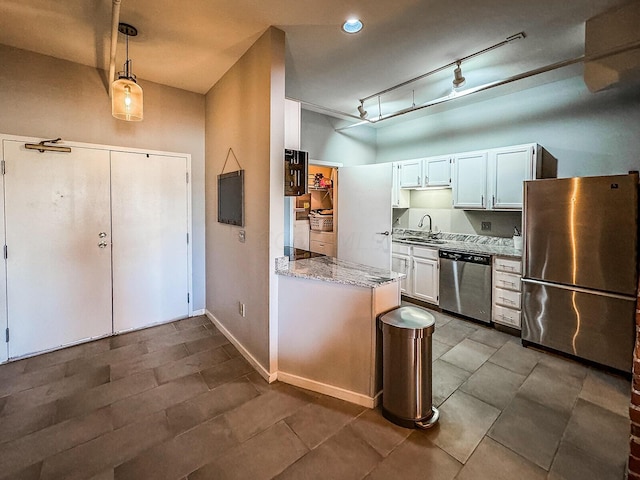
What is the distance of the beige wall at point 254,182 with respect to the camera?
230 centimetres

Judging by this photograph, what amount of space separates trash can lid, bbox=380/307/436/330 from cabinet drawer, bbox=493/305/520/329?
180cm

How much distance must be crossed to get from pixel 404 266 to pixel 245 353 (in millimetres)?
2538

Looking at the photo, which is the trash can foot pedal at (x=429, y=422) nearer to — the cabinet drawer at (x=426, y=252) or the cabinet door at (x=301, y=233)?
the cabinet drawer at (x=426, y=252)

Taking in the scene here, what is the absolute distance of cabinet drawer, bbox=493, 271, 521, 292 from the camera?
3191 millimetres

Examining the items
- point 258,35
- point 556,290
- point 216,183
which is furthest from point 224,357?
point 556,290

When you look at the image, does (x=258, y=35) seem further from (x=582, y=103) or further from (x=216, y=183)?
(x=582, y=103)

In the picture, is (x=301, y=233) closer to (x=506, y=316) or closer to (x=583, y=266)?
(x=506, y=316)

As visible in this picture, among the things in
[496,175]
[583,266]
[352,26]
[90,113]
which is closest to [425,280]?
[496,175]

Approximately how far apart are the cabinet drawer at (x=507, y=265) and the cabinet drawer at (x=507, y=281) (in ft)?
0.16

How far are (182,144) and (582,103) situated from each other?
451cm

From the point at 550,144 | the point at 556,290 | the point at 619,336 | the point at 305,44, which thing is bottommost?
the point at 619,336

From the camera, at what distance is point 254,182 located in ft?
8.29

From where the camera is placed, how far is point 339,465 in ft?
5.31

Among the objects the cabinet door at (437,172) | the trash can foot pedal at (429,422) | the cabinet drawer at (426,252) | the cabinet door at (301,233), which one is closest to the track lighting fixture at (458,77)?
the cabinet door at (437,172)
